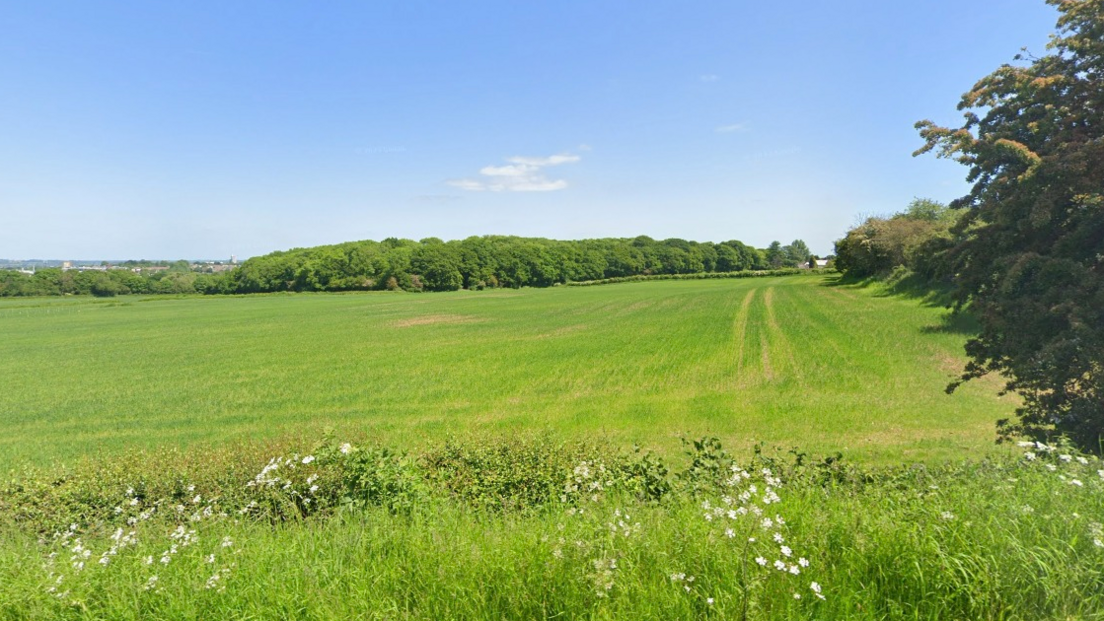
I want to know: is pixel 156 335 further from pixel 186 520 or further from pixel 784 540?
pixel 784 540

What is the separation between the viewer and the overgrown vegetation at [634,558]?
3.20 m

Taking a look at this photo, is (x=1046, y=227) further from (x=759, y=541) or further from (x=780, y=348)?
(x=780, y=348)

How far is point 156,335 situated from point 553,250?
127 meters

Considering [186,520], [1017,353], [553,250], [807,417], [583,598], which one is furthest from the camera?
→ [553,250]

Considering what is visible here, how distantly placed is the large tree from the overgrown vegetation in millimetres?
2774

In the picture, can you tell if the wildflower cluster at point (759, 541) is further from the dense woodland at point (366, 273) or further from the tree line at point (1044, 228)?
the dense woodland at point (366, 273)

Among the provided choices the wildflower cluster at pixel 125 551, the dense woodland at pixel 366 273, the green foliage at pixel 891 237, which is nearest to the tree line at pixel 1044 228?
the wildflower cluster at pixel 125 551

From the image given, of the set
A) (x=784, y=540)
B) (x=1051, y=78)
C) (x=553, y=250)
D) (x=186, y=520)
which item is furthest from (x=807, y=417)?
(x=553, y=250)

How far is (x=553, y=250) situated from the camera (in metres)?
161

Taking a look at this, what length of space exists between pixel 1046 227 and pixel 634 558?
975 cm

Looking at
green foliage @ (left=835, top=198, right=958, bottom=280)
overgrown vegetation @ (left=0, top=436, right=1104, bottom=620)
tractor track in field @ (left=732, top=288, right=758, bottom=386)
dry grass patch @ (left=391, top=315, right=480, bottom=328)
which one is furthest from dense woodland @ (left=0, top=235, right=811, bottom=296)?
overgrown vegetation @ (left=0, top=436, right=1104, bottom=620)

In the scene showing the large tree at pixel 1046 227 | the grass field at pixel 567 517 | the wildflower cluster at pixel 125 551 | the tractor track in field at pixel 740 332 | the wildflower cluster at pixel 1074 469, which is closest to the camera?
the grass field at pixel 567 517

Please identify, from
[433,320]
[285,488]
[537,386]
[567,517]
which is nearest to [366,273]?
[433,320]

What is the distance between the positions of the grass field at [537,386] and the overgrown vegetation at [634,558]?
4897 mm
